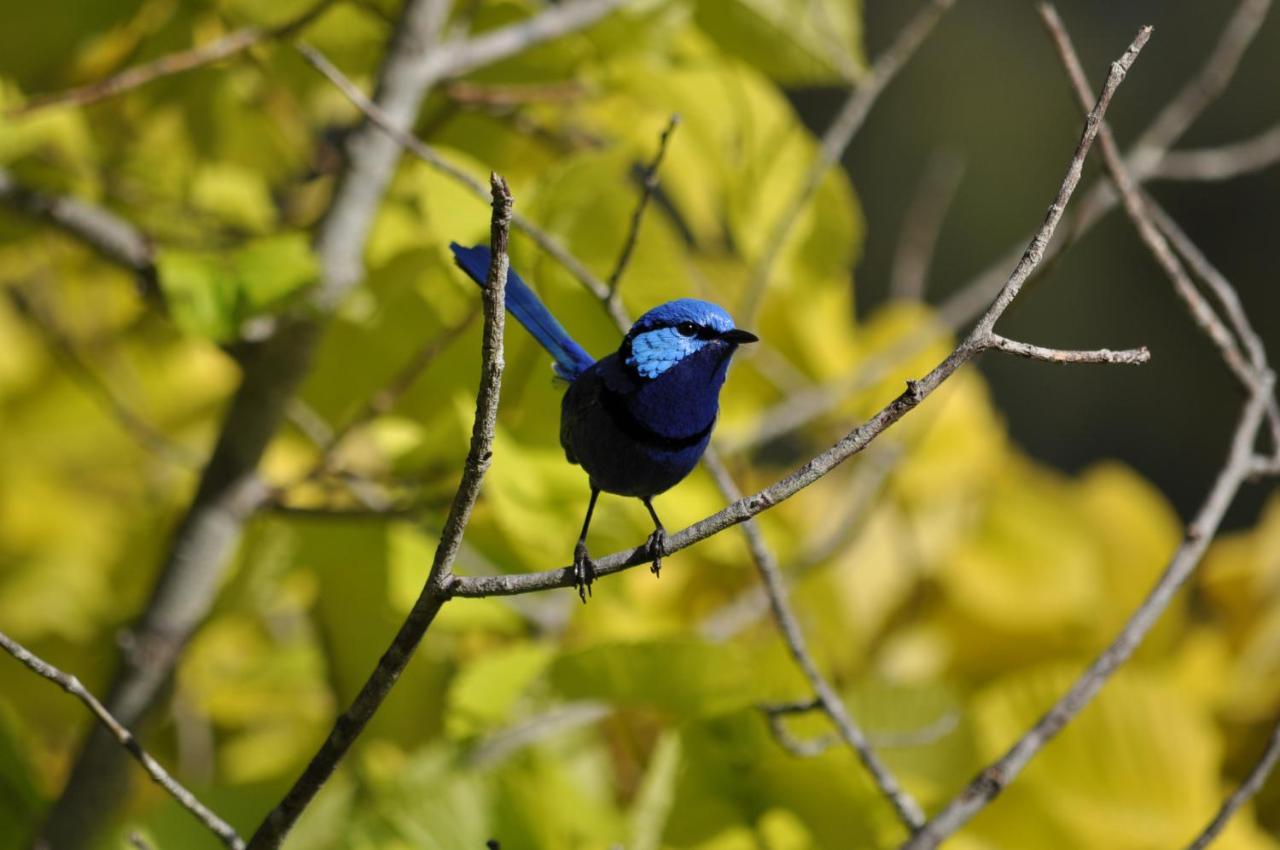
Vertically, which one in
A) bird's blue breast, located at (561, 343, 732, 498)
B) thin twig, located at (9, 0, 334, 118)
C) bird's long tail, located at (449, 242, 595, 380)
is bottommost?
bird's blue breast, located at (561, 343, 732, 498)

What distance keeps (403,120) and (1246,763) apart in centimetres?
63

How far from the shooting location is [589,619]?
2.70ft

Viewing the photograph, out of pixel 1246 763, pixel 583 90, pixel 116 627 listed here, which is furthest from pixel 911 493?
pixel 116 627

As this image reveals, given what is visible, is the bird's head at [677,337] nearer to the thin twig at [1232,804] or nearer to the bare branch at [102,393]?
the thin twig at [1232,804]

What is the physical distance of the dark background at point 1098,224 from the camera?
3.54 m

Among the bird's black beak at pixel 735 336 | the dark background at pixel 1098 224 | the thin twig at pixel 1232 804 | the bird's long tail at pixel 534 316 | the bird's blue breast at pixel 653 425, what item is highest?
the dark background at pixel 1098 224

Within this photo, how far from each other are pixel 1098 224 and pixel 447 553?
3253 millimetres

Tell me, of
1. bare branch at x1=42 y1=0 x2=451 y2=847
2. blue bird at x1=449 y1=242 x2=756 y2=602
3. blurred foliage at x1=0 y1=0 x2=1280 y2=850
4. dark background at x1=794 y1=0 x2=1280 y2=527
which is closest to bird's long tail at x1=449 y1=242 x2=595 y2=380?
blue bird at x1=449 y1=242 x2=756 y2=602

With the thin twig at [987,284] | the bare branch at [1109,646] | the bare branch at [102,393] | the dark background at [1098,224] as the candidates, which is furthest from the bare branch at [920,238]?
the dark background at [1098,224]

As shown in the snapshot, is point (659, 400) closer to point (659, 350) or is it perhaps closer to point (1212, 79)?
point (659, 350)

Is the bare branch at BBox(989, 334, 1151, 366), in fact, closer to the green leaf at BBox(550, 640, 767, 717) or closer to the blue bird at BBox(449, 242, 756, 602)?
the blue bird at BBox(449, 242, 756, 602)

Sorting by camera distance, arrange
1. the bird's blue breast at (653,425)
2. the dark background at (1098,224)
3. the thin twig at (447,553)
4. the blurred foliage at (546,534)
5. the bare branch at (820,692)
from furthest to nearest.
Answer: the dark background at (1098,224)
the blurred foliage at (546,534)
the bare branch at (820,692)
the bird's blue breast at (653,425)
the thin twig at (447,553)

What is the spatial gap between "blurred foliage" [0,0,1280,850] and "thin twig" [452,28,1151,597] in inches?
9.3

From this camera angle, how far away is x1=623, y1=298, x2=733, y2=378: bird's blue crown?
1.56 feet
